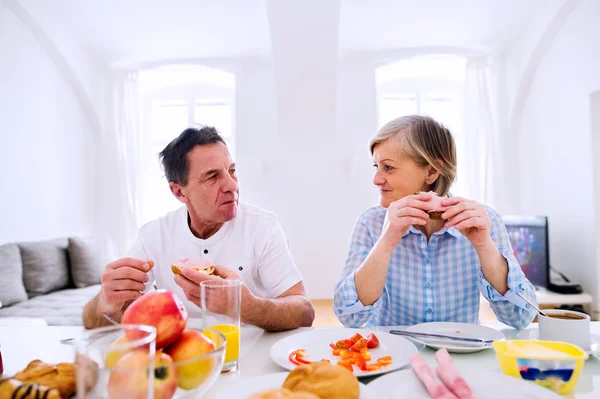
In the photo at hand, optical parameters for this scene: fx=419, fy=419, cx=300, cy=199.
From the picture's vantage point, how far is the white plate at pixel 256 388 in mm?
626

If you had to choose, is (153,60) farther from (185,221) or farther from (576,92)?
(576,92)

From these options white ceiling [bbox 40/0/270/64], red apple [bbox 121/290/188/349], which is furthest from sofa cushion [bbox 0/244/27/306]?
red apple [bbox 121/290/188/349]

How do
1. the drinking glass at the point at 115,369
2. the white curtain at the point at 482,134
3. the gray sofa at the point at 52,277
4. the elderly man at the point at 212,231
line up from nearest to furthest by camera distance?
the drinking glass at the point at 115,369 < the elderly man at the point at 212,231 < the gray sofa at the point at 52,277 < the white curtain at the point at 482,134

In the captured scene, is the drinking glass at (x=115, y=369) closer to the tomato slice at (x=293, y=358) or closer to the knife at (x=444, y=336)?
the tomato slice at (x=293, y=358)

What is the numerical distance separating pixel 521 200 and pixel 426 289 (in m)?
4.49

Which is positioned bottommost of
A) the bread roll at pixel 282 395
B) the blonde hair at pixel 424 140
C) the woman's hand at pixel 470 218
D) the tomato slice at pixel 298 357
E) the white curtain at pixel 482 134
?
the tomato slice at pixel 298 357

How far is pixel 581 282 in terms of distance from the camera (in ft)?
13.0

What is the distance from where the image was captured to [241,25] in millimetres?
4527

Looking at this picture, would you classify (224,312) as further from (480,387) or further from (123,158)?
(123,158)

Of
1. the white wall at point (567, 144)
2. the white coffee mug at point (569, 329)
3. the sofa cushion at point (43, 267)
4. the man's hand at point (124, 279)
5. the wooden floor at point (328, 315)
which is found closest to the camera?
the white coffee mug at point (569, 329)

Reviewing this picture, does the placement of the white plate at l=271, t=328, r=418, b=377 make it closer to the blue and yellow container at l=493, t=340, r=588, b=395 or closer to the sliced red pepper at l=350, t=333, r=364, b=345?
the sliced red pepper at l=350, t=333, r=364, b=345

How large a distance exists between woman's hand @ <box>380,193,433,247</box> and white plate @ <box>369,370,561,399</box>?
509mm

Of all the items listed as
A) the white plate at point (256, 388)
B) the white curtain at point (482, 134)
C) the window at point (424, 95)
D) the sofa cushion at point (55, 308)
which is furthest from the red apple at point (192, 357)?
the window at point (424, 95)

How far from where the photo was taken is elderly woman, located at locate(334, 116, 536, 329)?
123 cm
